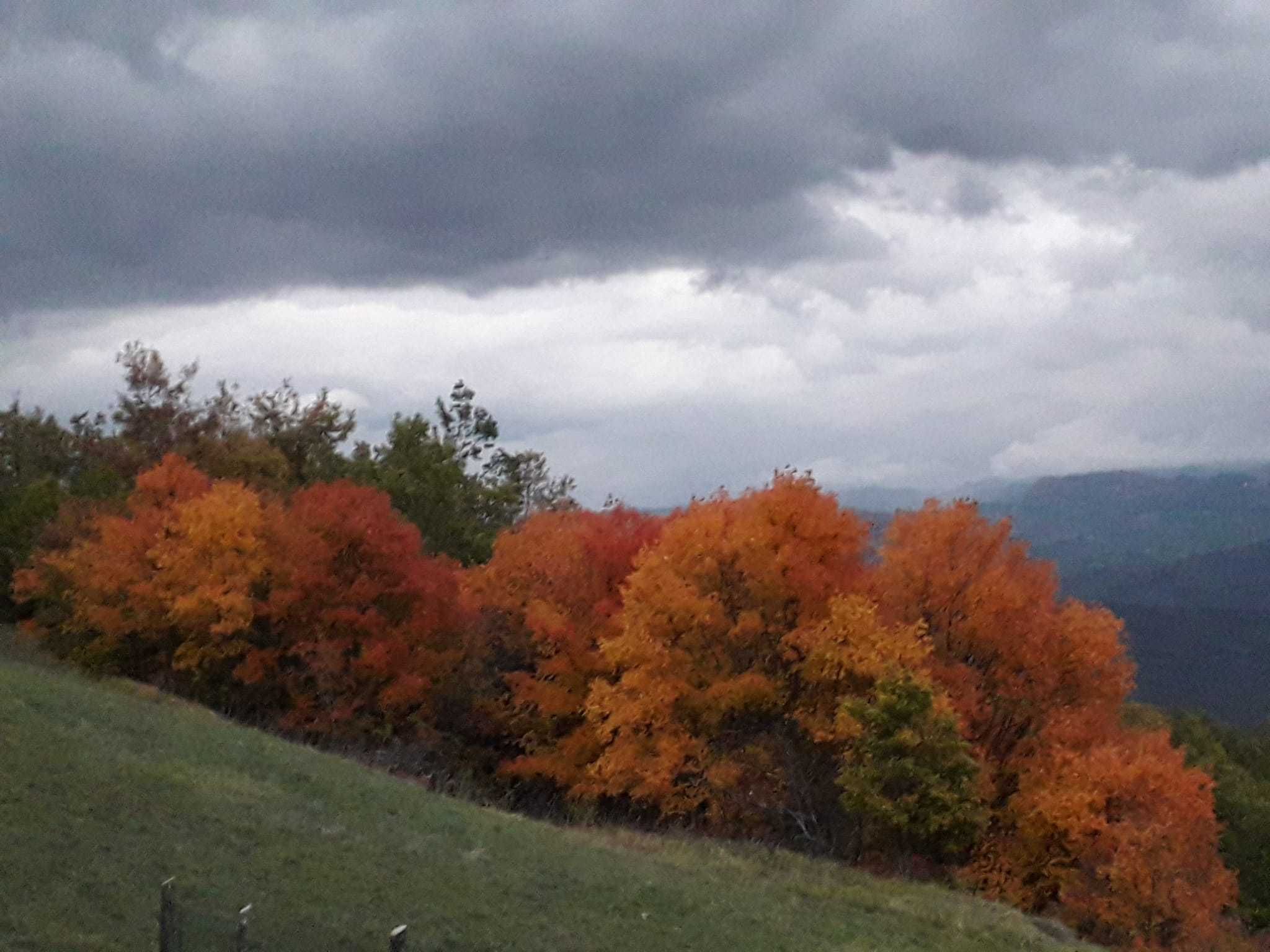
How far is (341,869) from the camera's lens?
2103cm

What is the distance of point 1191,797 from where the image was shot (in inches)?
1492

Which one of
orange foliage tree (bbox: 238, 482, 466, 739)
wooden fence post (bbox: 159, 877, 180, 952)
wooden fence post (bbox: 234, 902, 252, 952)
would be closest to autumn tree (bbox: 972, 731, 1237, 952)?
orange foliage tree (bbox: 238, 482, 466, 739)

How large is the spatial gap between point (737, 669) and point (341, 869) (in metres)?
22.6

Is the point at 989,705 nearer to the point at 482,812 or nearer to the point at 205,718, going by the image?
the point at 482,812

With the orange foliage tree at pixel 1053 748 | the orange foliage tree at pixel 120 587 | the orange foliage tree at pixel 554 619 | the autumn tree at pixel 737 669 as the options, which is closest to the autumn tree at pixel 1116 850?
the orange foliage tree at pixel 1053 748

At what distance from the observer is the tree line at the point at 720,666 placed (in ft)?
123

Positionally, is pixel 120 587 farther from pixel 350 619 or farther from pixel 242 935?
pixel 242 935

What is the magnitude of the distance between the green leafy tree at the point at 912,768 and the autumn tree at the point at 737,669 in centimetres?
358

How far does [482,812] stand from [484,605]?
22.2 metres

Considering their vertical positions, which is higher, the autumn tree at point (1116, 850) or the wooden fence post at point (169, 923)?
the wooden fence post at point (169, 923)

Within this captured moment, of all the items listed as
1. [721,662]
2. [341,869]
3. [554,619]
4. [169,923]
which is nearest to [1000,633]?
[721,662]

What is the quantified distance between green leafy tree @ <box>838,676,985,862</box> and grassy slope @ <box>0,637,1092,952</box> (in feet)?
12.4

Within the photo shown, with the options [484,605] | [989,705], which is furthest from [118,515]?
[989,705]

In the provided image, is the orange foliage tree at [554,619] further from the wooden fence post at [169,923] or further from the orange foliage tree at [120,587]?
the wooden fence post at [169,923]
